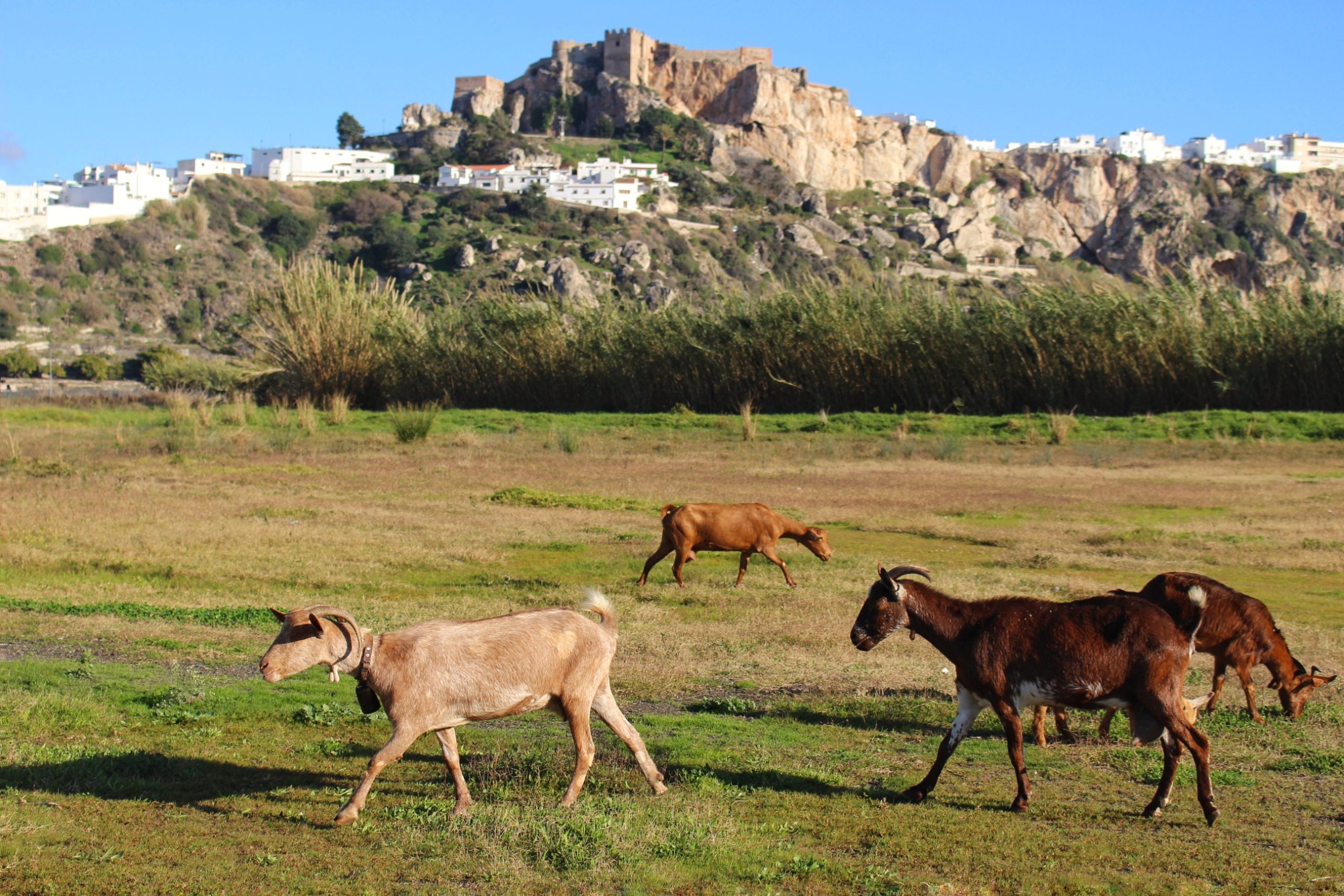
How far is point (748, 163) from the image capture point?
155625 millimetres

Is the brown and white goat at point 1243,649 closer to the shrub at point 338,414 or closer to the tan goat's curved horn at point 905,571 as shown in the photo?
the tan goat's curved horn at point 905,571

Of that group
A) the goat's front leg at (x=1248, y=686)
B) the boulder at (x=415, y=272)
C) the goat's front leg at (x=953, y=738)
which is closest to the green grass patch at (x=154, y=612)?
the goat's front leg at (x=953, y=738)

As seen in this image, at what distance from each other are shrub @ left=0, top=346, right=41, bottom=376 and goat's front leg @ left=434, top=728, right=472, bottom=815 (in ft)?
222

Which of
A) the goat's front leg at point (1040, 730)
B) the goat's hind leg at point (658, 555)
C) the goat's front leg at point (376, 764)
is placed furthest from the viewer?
the goat's hind leg at point (658, 555)

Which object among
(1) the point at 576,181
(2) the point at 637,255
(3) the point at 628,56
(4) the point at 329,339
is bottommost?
(4) the point at 329,339

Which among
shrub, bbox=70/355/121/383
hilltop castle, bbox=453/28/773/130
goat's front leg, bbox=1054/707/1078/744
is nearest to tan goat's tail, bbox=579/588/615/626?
goat's front leg, bbox=1054/707/1078/744

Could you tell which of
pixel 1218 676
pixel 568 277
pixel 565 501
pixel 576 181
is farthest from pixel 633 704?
pixel 576 181

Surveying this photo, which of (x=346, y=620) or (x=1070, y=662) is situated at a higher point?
(x=346, y=620)

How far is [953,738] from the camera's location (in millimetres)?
6133

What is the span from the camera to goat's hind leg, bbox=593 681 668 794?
6109 mm

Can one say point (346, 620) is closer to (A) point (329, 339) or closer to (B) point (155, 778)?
(B) point (155, 778)

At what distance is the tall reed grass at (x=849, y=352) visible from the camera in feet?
95.9

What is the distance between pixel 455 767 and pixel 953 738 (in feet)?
8.25

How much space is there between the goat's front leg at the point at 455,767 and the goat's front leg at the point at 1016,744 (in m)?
2.67
